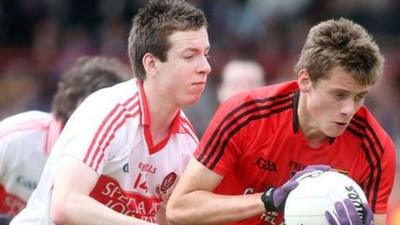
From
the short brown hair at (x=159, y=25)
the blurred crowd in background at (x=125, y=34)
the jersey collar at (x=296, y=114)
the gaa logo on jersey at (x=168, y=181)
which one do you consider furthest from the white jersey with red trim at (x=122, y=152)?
the blurred crowd in background at (x=125, y=34)

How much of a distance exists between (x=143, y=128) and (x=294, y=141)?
2.31ft

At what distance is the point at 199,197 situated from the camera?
5988mm

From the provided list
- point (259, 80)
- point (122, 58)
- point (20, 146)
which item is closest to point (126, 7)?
point (122, 58)

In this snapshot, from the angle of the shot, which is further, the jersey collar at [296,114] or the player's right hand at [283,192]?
the jersey collar at [296,114]

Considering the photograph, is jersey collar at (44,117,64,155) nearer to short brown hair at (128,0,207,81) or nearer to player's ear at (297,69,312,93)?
short brown hair at (128,0,207,81)

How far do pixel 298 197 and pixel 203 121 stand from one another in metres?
7.43

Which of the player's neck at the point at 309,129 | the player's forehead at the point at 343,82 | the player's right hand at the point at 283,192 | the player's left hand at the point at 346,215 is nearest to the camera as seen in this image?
the player's left hand at the point at 346,215

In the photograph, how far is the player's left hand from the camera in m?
5.61

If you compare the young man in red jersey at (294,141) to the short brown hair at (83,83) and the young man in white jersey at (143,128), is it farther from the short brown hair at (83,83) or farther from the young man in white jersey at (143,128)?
the short brown hair at (83,83)

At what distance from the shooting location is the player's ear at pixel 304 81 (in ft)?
19.7

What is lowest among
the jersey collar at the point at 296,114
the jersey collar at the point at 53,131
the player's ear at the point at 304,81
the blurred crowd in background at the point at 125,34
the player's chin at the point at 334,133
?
the jersey collar at the point at 53,131

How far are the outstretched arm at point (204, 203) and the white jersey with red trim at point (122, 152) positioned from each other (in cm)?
26

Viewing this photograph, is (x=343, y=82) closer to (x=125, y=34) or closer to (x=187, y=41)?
(x=187, y=41)

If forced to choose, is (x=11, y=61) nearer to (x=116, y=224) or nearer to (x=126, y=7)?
(x=126, y=7)
